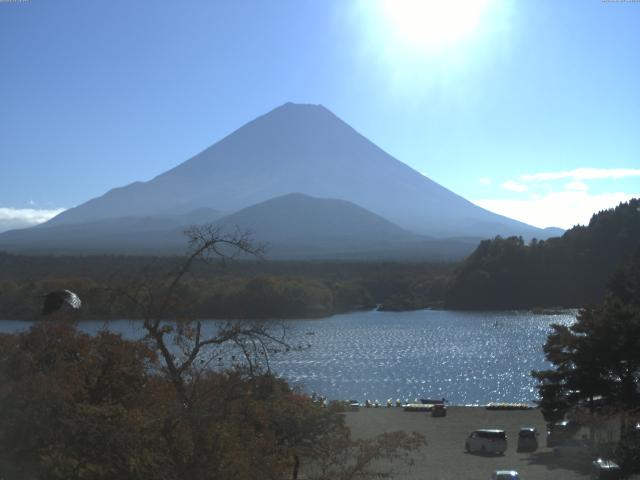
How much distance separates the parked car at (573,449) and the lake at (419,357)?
3.48 metres

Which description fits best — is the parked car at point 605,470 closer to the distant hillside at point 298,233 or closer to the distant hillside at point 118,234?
the distant hillside at point 118,234

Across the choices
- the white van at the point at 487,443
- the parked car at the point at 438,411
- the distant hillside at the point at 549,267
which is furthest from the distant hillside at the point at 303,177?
the white van at the point at 487,443

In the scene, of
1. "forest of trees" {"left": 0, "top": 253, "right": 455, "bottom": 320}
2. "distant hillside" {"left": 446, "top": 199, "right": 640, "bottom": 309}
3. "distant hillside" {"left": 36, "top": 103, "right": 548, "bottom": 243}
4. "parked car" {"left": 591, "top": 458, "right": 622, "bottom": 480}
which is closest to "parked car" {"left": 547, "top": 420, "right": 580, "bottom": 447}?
"parked car" {"left": 591, "top": 458, "right": 622, "bottom": 480}

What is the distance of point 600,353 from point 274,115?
120410 millimetres

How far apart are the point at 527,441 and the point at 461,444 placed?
0.94 metres

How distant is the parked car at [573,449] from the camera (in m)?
8.59

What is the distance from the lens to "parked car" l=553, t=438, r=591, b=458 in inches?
338

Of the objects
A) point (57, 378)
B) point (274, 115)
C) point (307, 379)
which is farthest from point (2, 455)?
point (274, 115)

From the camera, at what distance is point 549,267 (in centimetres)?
3866

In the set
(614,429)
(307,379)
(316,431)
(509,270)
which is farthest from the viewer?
(509,270)

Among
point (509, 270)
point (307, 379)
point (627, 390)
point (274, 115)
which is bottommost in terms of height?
point (307, 379)

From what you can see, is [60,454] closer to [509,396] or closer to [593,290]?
[509,396]

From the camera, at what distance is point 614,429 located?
26.7 feet

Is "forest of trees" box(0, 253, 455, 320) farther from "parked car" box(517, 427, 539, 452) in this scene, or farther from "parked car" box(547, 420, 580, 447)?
"parked car" box(547, 420, 580, 447)
